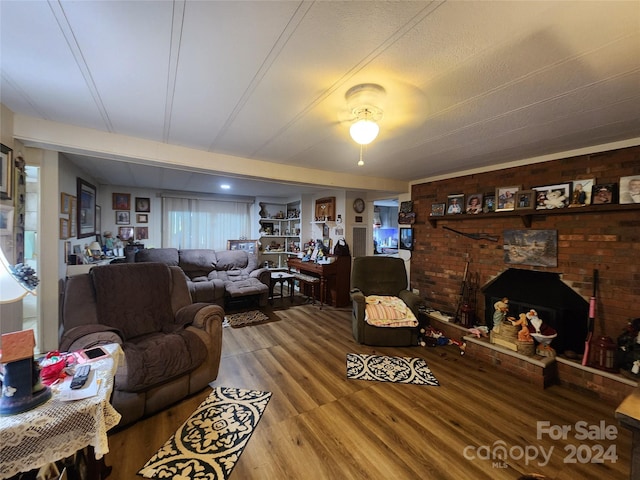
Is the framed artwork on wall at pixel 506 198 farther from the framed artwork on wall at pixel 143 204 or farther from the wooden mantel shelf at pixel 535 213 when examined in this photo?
the framed artwork on wall at pixel 143 204

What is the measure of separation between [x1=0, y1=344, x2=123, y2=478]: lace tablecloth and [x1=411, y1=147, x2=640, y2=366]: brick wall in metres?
3.84

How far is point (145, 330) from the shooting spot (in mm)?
2311

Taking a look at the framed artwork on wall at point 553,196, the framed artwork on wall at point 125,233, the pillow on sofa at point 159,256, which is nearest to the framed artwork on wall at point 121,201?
the framed artwork on wall at point 125,233

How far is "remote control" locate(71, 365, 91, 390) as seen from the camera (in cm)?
116

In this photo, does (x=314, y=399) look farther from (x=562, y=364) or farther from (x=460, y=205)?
(x=460, y=205)

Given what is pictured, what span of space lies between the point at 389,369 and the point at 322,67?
8.73 feet

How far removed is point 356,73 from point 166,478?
2506mm

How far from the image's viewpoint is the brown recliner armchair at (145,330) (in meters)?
1.81

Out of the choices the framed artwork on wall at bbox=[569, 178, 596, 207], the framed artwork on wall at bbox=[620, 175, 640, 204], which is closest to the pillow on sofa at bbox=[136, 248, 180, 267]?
the framed artwork on wall at bbox=[569, 178, 596, 207]

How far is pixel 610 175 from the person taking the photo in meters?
2.44

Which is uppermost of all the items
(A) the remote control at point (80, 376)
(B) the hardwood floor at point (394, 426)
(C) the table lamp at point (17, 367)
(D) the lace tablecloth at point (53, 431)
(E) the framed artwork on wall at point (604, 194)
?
(E) the framed artwork on wall at point (604, 194)

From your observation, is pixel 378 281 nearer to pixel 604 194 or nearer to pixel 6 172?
pixel 604 194

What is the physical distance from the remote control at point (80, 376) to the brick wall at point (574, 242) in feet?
12.7

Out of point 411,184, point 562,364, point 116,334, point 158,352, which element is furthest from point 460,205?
point 116,334
